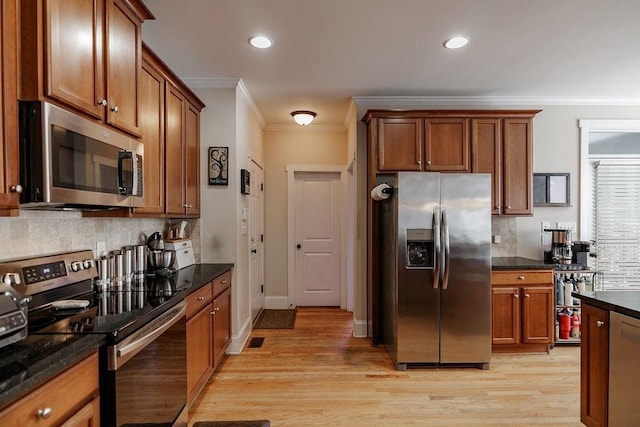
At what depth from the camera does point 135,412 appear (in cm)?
153

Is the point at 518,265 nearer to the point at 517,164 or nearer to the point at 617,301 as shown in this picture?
the point at 517,164

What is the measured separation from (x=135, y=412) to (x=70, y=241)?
1142mm

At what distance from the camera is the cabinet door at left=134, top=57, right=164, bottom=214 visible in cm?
237

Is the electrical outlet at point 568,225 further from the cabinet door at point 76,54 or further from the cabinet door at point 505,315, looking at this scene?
the cabinet door at point 76,54

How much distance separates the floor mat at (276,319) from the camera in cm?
433

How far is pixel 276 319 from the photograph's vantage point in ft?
15.1

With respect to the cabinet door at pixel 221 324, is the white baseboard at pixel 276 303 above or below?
below

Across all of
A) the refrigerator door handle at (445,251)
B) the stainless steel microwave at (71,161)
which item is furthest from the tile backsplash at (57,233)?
the refrigerator door handle at (445,251)

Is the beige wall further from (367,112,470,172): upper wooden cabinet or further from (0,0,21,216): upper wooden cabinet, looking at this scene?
(0,0,21,216): upper wooden cabinet

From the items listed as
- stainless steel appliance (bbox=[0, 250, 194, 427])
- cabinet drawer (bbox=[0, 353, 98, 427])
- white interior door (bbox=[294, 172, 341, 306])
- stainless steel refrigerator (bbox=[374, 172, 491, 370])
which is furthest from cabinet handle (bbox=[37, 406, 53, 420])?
white interior door (bbox=[294, 172, 341, 306])

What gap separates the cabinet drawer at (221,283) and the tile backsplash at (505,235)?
9.53 ft

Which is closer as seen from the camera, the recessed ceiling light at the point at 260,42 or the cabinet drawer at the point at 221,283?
the recessed ceiling light at the point at 260,42

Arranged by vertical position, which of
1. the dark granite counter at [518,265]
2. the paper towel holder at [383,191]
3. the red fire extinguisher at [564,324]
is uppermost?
the paper towel holder at [383,191]

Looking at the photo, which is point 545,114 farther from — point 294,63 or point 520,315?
point 294,63
